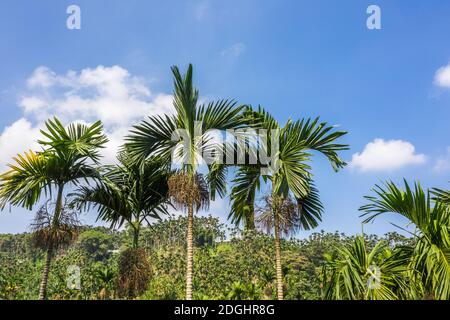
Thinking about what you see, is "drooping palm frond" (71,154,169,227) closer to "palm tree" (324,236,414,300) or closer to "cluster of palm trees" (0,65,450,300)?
"cluster of palm trees" (0,65,450,300)

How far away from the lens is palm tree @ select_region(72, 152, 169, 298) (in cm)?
853

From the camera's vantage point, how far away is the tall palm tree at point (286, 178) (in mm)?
7484

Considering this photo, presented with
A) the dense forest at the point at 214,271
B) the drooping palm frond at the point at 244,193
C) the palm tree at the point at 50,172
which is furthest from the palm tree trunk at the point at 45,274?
the dense forest at the point at 214,271

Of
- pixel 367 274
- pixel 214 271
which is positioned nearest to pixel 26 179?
pixel 367 274

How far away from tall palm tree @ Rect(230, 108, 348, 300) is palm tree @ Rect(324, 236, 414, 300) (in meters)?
1.69

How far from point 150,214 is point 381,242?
18.2 ft

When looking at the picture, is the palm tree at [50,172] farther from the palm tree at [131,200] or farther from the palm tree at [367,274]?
the palm tree at [367,274]

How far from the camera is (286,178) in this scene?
737 cm

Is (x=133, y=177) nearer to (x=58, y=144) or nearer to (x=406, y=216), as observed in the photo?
(x=58, y=144)

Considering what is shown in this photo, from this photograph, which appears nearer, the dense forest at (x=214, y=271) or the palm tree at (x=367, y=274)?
the palm tree at (x=367, y=274)

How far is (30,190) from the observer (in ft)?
24.9

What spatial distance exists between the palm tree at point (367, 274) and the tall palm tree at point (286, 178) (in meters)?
1.69

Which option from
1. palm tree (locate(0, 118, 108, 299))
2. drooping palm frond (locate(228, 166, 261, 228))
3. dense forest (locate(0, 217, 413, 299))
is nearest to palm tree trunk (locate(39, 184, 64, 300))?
palm tree (locate(0, 118, 108, 299))
